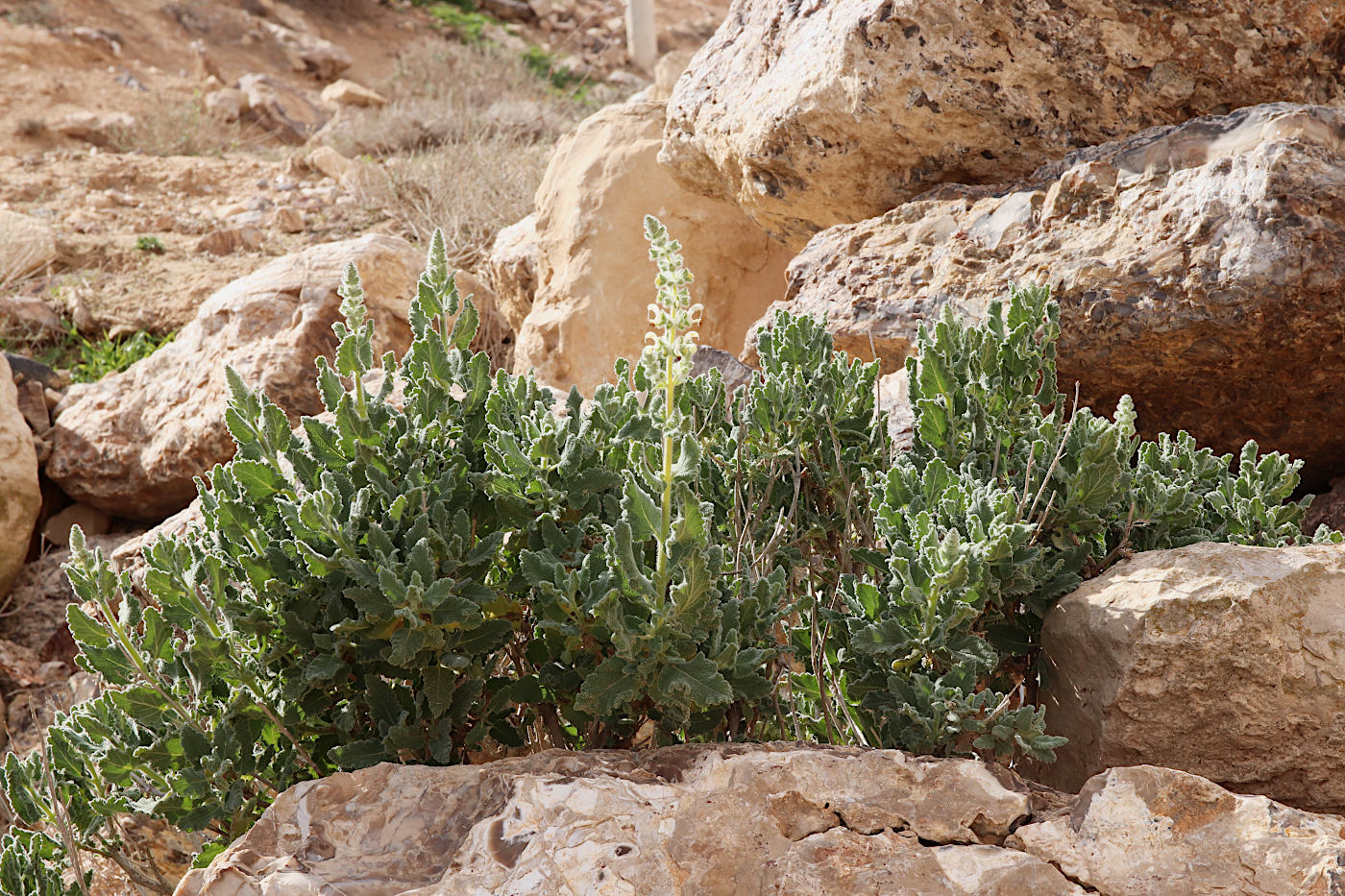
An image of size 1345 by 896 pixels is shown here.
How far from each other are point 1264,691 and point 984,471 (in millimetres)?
630

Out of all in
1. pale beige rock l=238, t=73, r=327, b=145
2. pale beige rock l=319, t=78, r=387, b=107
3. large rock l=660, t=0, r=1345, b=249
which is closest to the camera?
large rock l=660, t=0, r=1345, b=249

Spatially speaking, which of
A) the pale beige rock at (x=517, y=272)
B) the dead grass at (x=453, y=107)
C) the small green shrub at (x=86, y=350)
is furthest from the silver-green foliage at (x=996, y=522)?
the dead grass at (x=453, y=107)

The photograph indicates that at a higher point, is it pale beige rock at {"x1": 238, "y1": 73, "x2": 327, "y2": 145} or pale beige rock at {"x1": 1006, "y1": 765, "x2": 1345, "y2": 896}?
pale beige rock at {"x1": 1006, "y1": 765, "x2": 1345, "y2": 896}

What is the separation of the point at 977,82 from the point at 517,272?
2.68 meters

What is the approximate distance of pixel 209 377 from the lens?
16.3ft

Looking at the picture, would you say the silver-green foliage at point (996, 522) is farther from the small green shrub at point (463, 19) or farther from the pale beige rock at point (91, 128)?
the small green shrub at point (463, 19)

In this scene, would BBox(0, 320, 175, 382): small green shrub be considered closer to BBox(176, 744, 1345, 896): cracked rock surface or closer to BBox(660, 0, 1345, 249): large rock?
BBox(660, 0, 1345, 249): large rock

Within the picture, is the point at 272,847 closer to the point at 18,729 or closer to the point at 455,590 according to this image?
the point at 455,590

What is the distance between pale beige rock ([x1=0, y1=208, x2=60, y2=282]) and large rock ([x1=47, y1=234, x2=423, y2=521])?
2022 millimetres

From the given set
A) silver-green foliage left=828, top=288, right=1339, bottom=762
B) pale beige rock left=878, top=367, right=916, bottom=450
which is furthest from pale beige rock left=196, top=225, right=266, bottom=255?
silver-green foliage left=828, top=288, right=1339, bottom=762

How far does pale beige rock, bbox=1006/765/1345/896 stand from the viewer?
57.8 inches

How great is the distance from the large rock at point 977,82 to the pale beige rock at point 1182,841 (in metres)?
2.30

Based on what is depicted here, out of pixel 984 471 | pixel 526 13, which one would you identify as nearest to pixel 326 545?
pixel 984 471

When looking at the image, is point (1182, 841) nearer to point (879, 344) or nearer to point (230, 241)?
point (879, 344)
